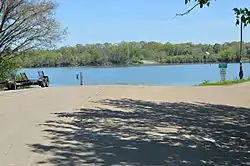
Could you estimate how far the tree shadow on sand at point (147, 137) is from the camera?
8.25 meters

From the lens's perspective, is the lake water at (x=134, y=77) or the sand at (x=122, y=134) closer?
the sand at (x=122, y=134)

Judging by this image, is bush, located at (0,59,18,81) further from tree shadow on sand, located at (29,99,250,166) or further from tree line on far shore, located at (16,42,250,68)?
tree shadow on sand, located at (29,99,250,166)

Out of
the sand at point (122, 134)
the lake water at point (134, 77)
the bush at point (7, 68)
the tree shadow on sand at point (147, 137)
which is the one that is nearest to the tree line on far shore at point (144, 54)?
the lake water at point (134, 77)

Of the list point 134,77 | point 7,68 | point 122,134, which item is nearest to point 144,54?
point 134,77

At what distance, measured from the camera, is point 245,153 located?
938cm

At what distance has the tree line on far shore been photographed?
252ft

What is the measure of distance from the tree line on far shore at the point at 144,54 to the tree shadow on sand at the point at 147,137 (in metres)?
55.2

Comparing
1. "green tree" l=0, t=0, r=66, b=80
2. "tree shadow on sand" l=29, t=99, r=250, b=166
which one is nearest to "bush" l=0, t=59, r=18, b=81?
"green tree" l=0, t=0, r=66, b=80

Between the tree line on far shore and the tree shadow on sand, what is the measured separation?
55211mm

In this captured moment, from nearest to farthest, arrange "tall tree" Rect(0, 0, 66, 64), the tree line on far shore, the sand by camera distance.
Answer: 1. the sand
2. "tall tree" Rect(0, 0, 66, 64)
3. the tree line on far shore

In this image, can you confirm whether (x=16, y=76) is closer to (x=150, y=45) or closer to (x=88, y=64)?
(x=88, y=64)

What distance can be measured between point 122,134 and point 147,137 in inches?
24.3

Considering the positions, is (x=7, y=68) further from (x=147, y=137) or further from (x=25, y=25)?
(x=147, y=137)

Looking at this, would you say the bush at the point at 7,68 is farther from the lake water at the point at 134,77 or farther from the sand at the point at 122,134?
the sand at the point at 122,134
